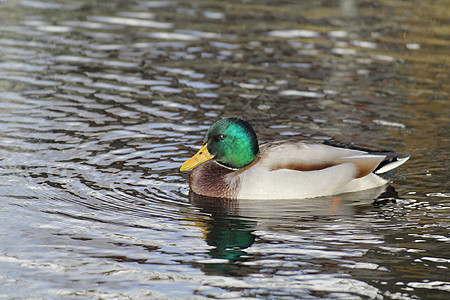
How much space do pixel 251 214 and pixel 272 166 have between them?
65 cm

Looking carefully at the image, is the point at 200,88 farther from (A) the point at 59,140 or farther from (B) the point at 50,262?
(B) the point at 50,262

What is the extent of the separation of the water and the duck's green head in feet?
1.60

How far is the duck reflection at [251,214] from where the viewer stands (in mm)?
7621

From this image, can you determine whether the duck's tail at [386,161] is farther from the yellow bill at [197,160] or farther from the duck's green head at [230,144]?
the yellow bill at [197,160]

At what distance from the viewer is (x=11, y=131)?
11.1 meters

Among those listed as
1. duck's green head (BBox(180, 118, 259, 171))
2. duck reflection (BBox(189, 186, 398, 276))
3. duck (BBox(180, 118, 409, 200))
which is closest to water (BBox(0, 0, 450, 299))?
duck reflection (BBox(189, 186, 398, 276))

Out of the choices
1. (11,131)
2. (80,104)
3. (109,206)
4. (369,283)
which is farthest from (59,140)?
(369,283)

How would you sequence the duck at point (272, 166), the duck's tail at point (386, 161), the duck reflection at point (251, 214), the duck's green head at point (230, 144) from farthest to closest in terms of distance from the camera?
the duck's tail at point (386, 161), the duck's green head at point (230, 144), the duck at point (272, 166), the duck reflection at point (251, 214)

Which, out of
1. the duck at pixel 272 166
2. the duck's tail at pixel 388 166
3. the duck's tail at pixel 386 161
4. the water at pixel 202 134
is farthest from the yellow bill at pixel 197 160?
the duck's tail at pixel 388 166

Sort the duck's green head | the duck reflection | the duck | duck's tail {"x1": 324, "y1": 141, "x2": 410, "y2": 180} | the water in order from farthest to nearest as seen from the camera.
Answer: duck's tail {"x1": 324, "y1": 141, "x2": 410, "y2": 180}
the duck's green head
the duck
the duck reflection
the water

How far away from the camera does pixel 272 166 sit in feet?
29.7

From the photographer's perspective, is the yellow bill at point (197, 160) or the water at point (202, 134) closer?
the water at point (202, 134)

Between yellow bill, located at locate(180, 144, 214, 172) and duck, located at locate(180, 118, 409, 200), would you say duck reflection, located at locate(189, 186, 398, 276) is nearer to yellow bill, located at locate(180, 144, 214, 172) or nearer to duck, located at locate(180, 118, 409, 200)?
duck, located at locate(180, 118, 409, 200)

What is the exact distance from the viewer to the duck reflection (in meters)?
7.62
